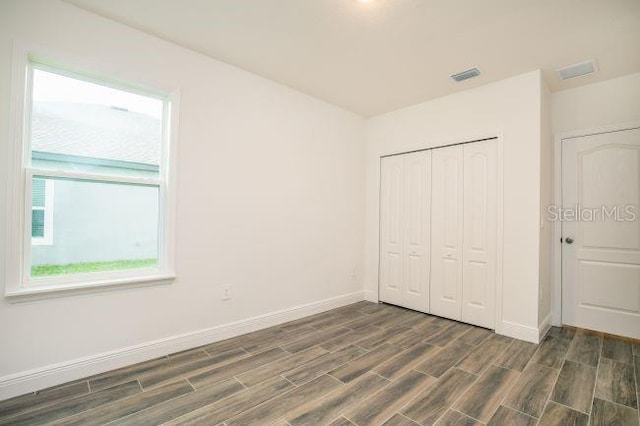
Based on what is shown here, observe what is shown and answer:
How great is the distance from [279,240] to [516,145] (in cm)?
273

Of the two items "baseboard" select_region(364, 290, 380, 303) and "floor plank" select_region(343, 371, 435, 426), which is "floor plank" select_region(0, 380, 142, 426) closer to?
"floor plank" select_region(343, 371, 435, 426)

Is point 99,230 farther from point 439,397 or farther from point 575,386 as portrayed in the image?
point 575,386

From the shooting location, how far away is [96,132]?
2418 mm

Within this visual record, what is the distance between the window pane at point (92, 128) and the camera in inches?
87.1

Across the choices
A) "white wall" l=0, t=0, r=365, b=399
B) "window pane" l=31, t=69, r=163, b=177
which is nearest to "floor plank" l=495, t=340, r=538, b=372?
"white wall" l=0, t=0, r=365, b=399

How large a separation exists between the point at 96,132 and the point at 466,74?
3478mm

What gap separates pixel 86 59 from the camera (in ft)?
7.45

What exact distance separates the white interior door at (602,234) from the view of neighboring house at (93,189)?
4370 mm

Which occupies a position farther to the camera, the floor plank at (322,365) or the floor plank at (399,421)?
the floor plank at (322,365)

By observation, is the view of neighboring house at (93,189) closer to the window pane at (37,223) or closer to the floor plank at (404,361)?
the window pane at (37,223)

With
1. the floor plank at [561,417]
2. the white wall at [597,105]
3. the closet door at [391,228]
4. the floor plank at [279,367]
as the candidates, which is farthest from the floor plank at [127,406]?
the white wall at [597,105]

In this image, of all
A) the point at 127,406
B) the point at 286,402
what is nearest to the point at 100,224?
the point at 127,406

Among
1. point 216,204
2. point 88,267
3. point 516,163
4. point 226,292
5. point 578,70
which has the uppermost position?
point 578,70

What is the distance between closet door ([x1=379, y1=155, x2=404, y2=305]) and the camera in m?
4.20
